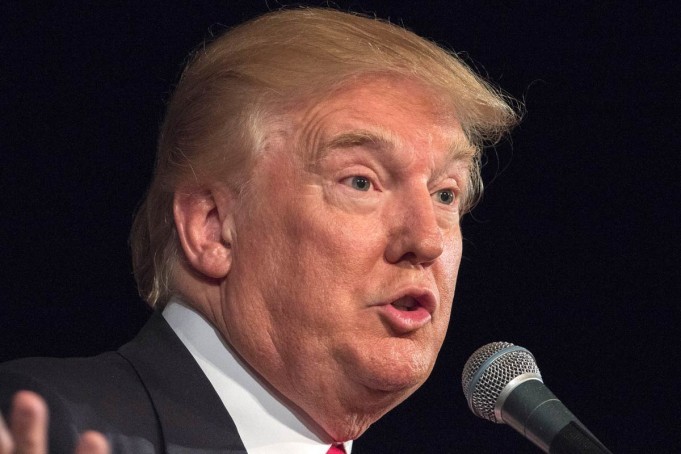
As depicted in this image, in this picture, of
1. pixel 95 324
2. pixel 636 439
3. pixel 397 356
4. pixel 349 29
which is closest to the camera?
pixel 397 356

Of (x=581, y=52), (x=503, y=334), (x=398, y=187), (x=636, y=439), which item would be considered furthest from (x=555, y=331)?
(x=398, y=187)

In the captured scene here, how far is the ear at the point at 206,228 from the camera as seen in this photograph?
2.58m

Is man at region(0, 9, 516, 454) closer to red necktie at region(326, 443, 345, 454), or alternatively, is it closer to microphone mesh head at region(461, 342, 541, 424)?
red necktie at region(326, 443, 345, 454)

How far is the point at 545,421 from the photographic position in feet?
6.95

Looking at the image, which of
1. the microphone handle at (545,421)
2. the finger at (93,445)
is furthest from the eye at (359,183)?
the finger at (93,445)

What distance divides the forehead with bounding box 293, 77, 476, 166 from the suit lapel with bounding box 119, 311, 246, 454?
506 mm

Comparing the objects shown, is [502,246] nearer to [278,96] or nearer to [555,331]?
[555,331]

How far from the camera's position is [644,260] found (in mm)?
3801

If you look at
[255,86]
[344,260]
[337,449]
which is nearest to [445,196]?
[344,260]

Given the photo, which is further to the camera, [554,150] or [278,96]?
[554,150]

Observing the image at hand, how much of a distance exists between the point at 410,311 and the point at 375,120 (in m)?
0.42

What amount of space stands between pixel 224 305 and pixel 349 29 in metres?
0.70

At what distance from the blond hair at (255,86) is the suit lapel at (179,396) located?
7.1 inches

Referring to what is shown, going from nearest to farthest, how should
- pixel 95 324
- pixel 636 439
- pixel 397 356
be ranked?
1. pixel 397 356
2. pixel 95 324
3. pixel 636 439
